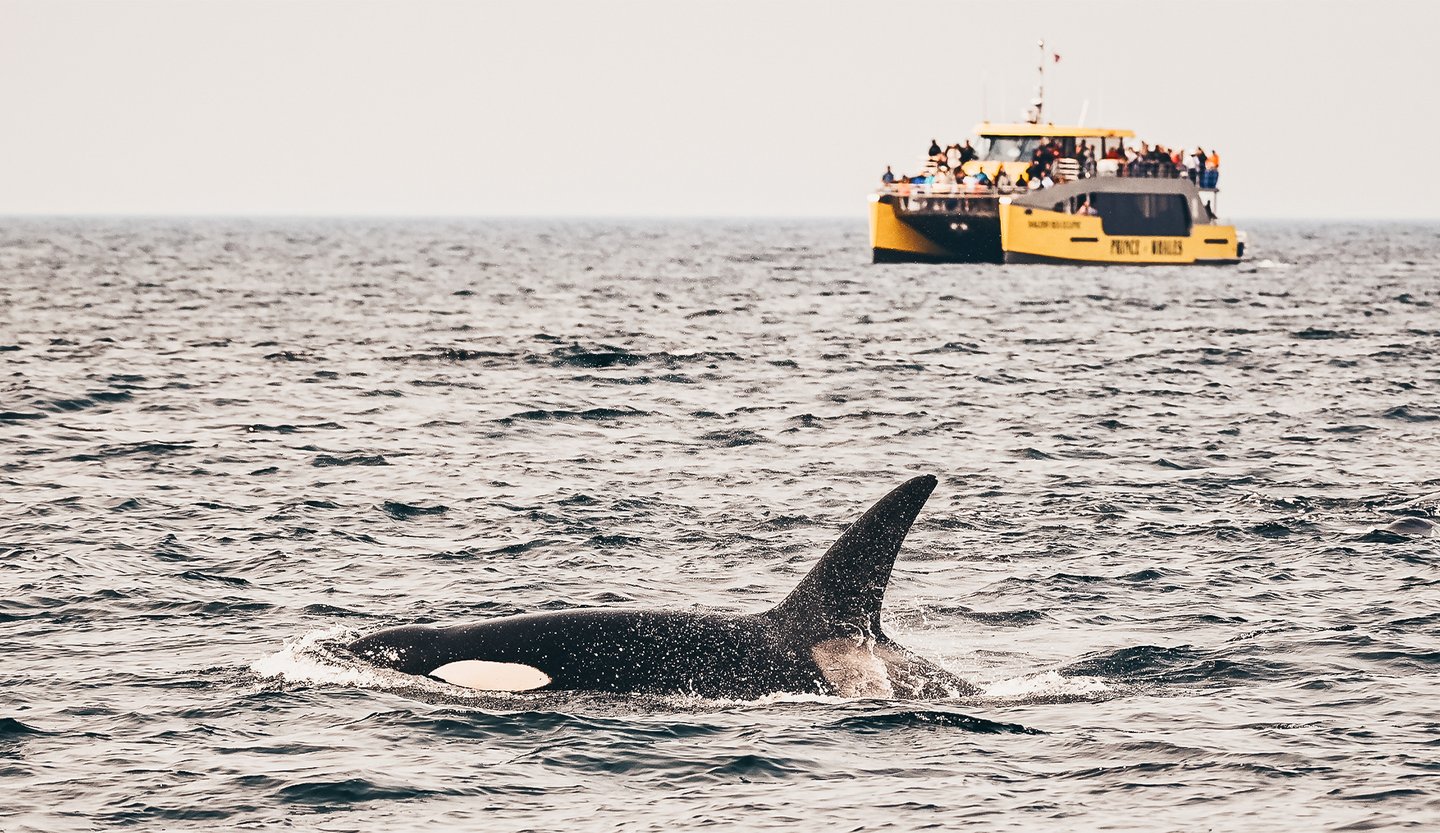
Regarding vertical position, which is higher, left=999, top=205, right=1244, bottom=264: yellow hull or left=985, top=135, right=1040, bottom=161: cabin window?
left=985, top=135, right=1040, bottom=161: cabin window

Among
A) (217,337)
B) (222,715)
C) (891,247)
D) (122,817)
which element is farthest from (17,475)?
(891,247)

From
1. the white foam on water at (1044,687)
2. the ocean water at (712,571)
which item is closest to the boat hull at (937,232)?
the ocean water at (712,571)

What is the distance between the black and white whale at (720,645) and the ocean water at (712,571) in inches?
6.1

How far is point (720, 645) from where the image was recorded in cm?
1042

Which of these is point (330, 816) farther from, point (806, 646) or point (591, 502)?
point (591, 502)

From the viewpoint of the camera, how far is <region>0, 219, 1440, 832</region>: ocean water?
9250 millimetres

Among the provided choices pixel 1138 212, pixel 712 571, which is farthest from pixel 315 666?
pixel 1138 212

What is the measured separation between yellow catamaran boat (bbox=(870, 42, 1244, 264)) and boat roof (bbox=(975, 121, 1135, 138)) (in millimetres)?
35

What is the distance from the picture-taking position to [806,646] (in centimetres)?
1042

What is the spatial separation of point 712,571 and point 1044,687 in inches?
155

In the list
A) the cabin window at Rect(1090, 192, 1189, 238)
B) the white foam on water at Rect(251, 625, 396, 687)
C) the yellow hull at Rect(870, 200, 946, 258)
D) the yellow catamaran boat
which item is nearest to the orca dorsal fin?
the white foam on water at Rect(251, 625, 396, 687)

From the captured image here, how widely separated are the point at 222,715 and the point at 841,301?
44333 mm

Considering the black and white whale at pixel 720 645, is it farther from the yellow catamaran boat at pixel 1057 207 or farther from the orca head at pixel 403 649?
the yellow catamaran boat at pixel 1057 207

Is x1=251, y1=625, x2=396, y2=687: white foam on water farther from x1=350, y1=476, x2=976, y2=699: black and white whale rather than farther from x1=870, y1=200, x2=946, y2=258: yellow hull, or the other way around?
x1=870, y1=200, x2=946, y2=258: yellow hull
